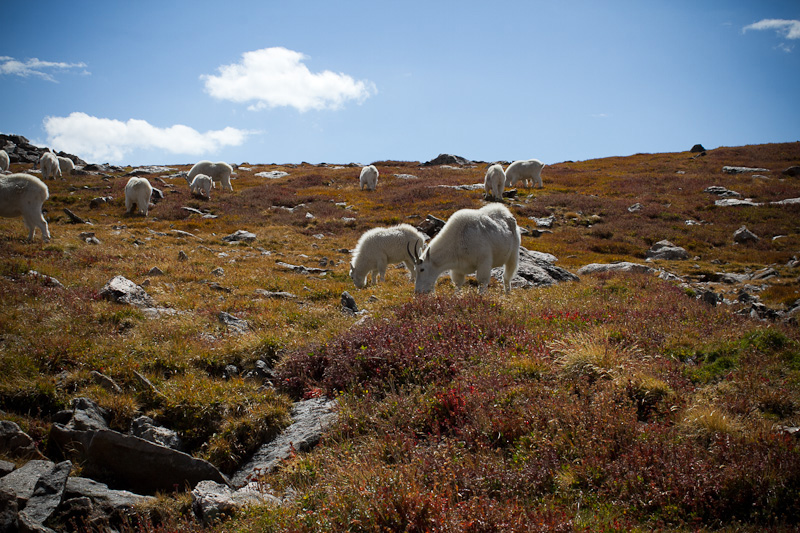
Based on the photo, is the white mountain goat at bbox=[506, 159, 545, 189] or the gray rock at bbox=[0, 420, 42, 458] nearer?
the gray rock at bbox=[0, 420, 42, 458]

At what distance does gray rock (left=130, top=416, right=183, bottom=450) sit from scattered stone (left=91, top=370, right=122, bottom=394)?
0.75m

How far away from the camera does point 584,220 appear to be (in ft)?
94.2

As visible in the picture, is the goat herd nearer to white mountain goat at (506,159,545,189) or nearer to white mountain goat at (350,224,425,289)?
white mountain goat at (350,224,425,289)

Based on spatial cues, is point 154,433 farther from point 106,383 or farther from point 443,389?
point 443,389

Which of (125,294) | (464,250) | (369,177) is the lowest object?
(125,294)

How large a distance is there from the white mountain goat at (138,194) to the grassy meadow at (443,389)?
519 inches

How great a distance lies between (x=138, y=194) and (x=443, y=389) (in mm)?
27840

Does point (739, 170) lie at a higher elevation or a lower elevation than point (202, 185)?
higher

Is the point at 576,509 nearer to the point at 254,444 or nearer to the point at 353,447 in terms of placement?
the point at 353,447

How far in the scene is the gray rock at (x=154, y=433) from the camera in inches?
230

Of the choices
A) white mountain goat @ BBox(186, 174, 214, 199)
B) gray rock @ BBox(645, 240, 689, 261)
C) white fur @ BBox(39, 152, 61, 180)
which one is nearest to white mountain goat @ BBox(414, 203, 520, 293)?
gray rock @ BBox(645, 240, 689, 261)

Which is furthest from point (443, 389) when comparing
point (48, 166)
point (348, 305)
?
point (48, 166)

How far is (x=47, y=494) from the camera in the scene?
443 centimetres

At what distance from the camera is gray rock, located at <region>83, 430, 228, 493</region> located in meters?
5.27
